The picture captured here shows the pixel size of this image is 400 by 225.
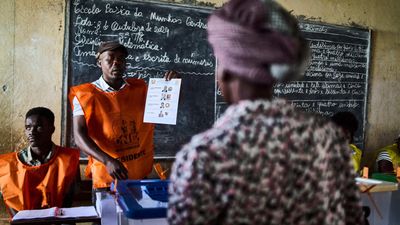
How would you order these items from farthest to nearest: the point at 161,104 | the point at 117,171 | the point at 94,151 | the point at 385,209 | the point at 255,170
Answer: the point at 385,209 → the point at 161,104 → the point at 94,151 → the point at 117,171 → the point at 255,170

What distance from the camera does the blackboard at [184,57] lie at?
3.12m

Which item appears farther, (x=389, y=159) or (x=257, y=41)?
(x=389, y=159)

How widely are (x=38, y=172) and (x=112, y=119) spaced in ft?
1.77

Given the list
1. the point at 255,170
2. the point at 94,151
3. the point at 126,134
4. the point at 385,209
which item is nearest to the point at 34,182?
the point at 94,151

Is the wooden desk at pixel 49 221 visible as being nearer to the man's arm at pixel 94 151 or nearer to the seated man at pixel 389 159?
the man's arm at pixel 94 151

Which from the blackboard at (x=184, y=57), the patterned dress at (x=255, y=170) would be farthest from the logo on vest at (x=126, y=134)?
the patterned dress at (x=255, y=170)

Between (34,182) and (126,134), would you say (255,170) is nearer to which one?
(126,134)

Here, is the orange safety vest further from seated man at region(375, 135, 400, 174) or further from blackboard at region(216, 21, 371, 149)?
seated man at region(375, 135, 400, 174)

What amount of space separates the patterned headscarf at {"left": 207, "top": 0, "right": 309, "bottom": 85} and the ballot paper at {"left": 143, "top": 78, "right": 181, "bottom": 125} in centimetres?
153

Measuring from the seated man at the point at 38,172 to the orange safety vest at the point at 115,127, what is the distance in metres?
0.18

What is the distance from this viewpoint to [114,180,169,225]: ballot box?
56.6 inches

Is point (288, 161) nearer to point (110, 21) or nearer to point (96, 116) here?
point (96, 116)

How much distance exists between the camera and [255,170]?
2.72 ft

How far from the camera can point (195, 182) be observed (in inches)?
32.1
